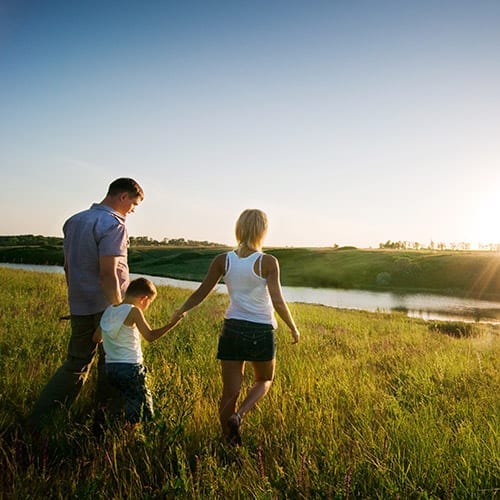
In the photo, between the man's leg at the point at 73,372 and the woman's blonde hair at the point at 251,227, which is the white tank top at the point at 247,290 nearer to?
the woman's blonde hair at the point at 251,227

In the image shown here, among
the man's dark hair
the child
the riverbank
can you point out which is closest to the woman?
the child

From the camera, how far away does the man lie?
380 cm

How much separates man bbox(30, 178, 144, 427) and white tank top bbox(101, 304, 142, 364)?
197 mm

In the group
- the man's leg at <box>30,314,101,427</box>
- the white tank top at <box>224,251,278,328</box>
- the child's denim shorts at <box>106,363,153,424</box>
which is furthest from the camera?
the man's leg at <box>30,314,101,427</box>

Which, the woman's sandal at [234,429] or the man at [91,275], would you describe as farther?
the man at [91,275]

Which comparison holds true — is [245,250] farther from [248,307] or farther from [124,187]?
[124,187]

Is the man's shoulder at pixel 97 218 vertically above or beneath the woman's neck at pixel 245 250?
above

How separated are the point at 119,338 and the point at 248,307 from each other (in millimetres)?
1178

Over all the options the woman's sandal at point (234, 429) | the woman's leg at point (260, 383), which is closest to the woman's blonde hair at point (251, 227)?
the woman's leg at point (260, 383)

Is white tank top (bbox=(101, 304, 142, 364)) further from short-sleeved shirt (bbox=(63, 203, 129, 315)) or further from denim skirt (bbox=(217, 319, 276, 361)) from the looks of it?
denim skirt (bbox=(217, 319, 276, 361))

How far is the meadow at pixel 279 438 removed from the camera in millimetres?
2684

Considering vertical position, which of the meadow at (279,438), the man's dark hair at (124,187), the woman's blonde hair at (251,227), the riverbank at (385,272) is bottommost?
the riverbank at (385,272)

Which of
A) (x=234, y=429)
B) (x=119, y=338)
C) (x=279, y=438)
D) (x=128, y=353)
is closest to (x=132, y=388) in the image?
(x=128, y=353)

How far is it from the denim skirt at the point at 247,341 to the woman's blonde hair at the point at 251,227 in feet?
2.39
